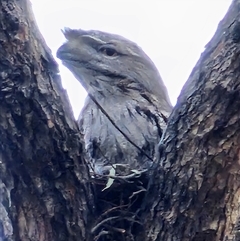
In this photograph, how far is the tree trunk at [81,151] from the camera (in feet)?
5.32

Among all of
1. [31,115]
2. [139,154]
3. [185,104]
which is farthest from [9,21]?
[139,154]

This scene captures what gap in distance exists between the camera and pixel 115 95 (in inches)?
103

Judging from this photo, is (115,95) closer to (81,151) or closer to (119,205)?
(119,205)

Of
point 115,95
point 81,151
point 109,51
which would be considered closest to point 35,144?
point 81,151

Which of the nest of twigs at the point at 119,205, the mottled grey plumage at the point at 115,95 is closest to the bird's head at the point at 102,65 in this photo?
the mottled grey plumage at the point at 115,95

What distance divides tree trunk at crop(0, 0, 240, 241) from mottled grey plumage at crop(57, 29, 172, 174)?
0.63m

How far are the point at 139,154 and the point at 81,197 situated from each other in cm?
64

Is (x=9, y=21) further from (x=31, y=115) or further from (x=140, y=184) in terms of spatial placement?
(x=140, y=184)

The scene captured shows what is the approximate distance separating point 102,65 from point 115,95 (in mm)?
155

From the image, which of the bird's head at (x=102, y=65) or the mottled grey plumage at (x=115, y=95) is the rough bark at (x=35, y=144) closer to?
→ the mottled grey plumage at (x=115, y=95)

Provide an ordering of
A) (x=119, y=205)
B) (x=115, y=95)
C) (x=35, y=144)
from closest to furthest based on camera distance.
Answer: (x=35, y=144), (x=119, y=205), (x=115, y=95)

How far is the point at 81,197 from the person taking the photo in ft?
5.89

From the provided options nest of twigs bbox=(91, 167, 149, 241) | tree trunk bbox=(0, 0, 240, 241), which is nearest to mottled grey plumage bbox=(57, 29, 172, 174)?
nest of twigs bbox=(91, 167, 149, 241)

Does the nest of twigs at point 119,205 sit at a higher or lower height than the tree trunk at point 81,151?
lower
